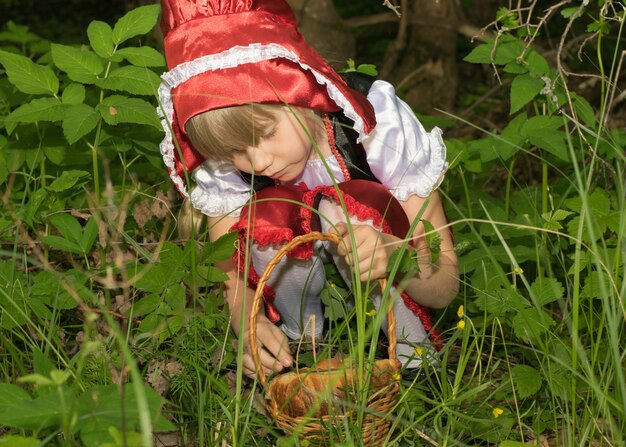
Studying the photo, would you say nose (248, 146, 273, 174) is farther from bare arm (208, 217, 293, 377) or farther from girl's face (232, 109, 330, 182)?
bare arm (208, 217, 293, 377)

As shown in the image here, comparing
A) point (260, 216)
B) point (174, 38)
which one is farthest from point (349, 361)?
point (174, 38)

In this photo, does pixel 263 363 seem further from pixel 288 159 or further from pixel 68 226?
pixel 68 226

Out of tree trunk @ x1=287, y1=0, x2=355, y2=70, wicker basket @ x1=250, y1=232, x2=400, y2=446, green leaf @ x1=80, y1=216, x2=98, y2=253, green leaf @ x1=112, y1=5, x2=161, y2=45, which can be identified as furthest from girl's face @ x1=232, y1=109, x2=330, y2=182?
tree trunk @ x1=287, y1=0, x2=355, y2=70

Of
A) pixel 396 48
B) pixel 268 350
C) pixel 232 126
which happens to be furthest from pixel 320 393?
pixel 396 48

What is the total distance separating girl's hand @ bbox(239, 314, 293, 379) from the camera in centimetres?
200

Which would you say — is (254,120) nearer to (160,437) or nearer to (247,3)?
(247,3)

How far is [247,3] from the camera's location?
191 centimetres

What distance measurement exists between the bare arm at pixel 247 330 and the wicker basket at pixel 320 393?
7cm

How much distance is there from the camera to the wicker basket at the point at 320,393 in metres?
1.79

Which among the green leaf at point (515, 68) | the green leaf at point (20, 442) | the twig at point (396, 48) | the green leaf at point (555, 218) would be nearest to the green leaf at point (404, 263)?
the green leaf at point (555, 218)

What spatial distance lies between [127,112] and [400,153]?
69 centimetres

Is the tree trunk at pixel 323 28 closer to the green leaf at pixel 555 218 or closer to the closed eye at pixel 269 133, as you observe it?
the green leaf at pixel 555 218

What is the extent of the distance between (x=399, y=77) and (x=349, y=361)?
2.71 m

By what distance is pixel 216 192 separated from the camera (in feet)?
7.38
